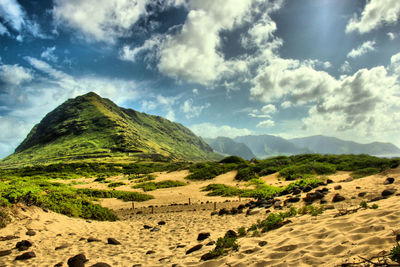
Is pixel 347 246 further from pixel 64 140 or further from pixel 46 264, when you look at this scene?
pixel 64 140

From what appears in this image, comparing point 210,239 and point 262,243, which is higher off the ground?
point 262,243

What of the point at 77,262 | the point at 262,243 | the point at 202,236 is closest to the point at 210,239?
the point at 202,236

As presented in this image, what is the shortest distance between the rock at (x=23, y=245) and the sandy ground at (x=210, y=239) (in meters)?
0.19

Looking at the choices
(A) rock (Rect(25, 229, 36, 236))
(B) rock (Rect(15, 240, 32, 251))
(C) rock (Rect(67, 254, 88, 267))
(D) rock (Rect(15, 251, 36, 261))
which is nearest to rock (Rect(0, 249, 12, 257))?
(B) rock (Rect(15, 240, 32, 251))

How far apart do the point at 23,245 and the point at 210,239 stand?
28.0ft

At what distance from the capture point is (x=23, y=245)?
9.05m

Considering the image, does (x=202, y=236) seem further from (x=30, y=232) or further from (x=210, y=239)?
(x=30, y=232)

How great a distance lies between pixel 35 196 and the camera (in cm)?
1377

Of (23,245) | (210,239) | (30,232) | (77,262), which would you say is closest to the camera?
(77,262)

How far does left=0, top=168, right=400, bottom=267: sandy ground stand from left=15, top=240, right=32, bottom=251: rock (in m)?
0.19

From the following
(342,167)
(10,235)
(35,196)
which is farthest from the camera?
(342,167)

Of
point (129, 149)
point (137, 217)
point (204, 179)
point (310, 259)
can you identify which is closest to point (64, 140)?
point (129, 149)

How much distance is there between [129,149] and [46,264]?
17347cm

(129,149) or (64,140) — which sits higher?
(64,140)
